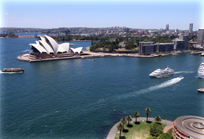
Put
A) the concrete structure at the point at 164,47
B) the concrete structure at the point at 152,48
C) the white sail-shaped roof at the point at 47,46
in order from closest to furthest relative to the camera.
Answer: the white sail-shaped roof at the point at 47,46 → the concrete structure at the point at 152,48 → the concrete structure at the point at 164,47

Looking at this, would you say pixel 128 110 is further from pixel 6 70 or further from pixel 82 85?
pixel 6 70

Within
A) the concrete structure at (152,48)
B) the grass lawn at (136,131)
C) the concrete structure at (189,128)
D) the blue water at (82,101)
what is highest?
the concrete structure at (152,48)

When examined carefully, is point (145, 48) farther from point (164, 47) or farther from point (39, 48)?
point (39, 48)

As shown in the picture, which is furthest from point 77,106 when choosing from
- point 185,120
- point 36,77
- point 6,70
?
point 6,70

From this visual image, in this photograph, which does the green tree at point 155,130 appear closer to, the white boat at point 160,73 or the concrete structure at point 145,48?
the white boat at point 160,73

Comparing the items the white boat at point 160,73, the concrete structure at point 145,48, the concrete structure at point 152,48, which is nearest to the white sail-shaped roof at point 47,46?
the concrete structure at point 145,48

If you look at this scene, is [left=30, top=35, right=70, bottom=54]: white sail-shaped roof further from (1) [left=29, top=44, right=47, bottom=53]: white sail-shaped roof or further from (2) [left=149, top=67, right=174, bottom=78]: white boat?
(2) [left=149, top=67, right=174, bottom=78]: white boat

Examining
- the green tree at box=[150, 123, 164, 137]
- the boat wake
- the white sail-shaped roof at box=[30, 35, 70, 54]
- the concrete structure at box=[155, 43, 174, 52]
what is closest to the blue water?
the boat wake
